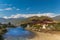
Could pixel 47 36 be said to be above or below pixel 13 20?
below

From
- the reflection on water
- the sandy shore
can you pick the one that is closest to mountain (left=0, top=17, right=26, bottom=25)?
the reflection on water

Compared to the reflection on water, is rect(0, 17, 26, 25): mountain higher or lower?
higher

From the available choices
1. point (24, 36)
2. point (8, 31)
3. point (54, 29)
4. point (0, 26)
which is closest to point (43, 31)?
point (54, 29)

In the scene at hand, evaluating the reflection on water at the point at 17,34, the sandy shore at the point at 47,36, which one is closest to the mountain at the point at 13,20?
the reflection on water at the point at 17,34

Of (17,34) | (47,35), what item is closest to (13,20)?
(17,34)

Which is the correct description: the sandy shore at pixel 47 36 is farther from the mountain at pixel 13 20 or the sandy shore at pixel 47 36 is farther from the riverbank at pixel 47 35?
the mountain at pixel 13 20

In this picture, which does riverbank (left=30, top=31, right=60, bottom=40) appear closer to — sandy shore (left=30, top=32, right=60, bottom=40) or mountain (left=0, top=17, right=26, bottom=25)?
sandy shore (left=30, top=32, right=60, bottom=40)

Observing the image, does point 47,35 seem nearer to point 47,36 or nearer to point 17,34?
point 47,36

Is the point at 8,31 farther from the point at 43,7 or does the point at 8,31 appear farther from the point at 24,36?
the point at 43,7
